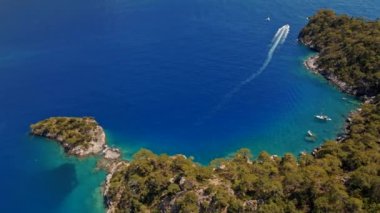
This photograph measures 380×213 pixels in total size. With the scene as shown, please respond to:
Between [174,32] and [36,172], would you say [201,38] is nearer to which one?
[174,32]

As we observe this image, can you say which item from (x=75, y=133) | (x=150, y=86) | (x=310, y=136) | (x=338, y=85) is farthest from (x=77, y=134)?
(x=338, y=85)

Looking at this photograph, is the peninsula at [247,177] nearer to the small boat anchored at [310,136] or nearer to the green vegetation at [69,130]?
the green vegetation at [69,130]

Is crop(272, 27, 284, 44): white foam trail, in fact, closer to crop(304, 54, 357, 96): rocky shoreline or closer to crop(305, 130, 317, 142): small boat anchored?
crop(304, 54, 357, 96): rocky shoreline

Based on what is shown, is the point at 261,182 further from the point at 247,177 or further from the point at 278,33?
the point at 278,33

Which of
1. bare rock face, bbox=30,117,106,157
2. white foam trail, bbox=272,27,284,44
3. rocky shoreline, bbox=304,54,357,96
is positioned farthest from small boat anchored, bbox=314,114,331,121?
bare rock face, bbox=30,117,106,157

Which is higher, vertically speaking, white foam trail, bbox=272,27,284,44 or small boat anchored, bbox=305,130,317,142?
white foam trail, bbox=272,27,284,44

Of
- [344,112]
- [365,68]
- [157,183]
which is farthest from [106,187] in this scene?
[365,68]

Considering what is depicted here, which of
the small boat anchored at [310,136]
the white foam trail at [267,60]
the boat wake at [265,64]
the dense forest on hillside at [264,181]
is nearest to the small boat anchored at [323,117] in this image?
the small boat anchored at [310,136]
